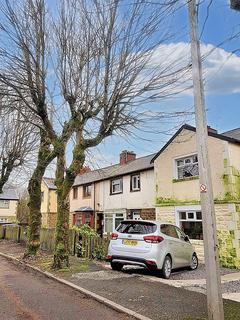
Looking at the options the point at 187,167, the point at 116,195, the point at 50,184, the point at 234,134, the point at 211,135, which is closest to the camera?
the point at 211,135

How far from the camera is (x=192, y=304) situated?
281 inches

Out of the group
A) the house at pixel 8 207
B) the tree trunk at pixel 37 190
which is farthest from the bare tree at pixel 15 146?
the house at pixel 8 207

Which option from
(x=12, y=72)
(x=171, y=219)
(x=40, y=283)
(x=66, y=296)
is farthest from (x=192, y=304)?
(x=171, y=219)

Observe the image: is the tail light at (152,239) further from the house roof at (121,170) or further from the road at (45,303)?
the house roof at (121,170)

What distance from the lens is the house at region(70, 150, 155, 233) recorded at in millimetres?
21891

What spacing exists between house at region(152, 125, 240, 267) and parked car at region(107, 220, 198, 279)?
13.3ft

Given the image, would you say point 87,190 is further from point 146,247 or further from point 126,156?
point 146,247

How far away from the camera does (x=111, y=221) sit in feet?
83.6

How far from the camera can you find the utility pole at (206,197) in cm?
507

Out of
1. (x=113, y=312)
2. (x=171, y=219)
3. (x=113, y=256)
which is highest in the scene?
(x=171, y=219)

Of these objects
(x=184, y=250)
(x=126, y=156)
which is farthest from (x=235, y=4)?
(x=126, y=156)

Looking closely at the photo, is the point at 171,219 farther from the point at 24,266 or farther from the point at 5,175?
the point at 5,175

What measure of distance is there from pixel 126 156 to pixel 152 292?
20.2 metres

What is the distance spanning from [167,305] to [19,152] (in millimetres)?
17601
